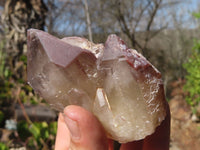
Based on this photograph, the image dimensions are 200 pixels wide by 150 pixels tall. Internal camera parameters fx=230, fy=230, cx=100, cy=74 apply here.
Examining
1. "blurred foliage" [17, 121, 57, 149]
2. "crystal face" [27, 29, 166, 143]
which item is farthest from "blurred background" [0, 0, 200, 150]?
"crystal face" [27, 29, 166, 143]

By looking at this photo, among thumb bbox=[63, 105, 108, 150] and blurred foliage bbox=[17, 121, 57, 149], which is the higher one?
thumb bbox=[63, 105, 108, 150]

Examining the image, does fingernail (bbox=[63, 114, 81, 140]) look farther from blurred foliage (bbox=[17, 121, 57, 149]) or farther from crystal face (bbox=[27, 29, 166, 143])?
blurred foliage (bbox=[17, 121, 57, 149])

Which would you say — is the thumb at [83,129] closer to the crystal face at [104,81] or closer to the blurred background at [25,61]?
the crystal face at [104,81]

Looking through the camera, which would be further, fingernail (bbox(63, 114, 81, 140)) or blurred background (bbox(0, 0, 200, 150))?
blurred background (bbox(0, 0, 200, 150))

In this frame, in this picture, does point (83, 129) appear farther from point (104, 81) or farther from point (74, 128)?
point (104, 81)

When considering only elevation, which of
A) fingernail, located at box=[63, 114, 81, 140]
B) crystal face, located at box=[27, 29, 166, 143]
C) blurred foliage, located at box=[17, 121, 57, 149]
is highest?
crystal face, located at box=[27, 29, 166, 143]

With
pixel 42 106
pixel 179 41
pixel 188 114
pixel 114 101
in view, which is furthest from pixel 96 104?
pixel 179 41

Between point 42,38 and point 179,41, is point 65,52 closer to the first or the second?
point 42,38
